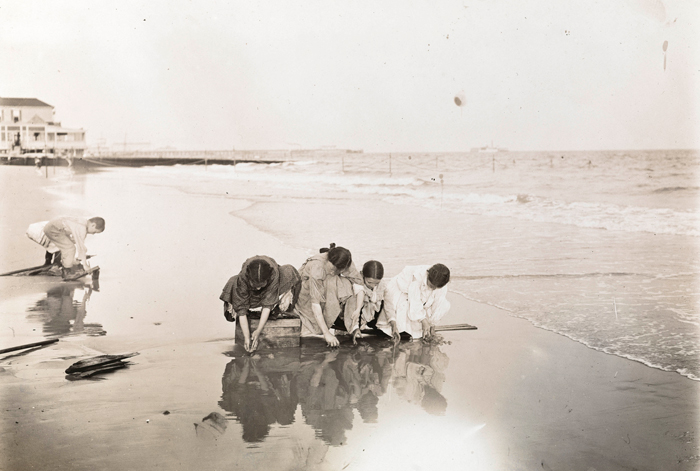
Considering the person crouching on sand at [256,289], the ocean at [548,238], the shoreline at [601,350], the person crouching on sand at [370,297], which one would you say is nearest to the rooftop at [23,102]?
the ocean at [548,238]

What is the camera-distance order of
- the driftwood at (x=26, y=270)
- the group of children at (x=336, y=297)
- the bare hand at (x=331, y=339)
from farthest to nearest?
the driftwood at (x=26, y=270) → the bare hand at (x=331, y=339) → the group of children at (x=336, y=297)

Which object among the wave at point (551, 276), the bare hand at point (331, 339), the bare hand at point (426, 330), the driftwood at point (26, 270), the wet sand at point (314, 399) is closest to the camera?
the wet sand at point (314, 399)

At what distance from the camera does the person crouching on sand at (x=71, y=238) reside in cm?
558

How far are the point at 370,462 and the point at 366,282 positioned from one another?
172 centimetres

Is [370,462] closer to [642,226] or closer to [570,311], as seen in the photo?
[570,311]

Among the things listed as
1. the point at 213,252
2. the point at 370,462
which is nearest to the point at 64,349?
the point at 370,462

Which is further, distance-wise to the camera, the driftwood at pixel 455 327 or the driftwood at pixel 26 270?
the driftwood at pixel 26 270

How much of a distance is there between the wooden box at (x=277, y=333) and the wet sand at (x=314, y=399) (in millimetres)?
114

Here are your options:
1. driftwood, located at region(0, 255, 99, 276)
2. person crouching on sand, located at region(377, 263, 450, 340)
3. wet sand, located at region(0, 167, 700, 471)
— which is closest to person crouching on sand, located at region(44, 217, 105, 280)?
driftwood, located at region(0, 255, 99, 276)

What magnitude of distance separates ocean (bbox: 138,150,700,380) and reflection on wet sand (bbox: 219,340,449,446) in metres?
1.40

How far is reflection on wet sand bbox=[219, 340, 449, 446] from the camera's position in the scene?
273 cm

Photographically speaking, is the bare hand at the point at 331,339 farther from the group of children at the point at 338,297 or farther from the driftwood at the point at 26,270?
the driftwood at the point at 26,270

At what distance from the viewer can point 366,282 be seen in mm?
4000

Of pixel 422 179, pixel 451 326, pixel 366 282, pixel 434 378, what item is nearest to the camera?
pixel 434 378
